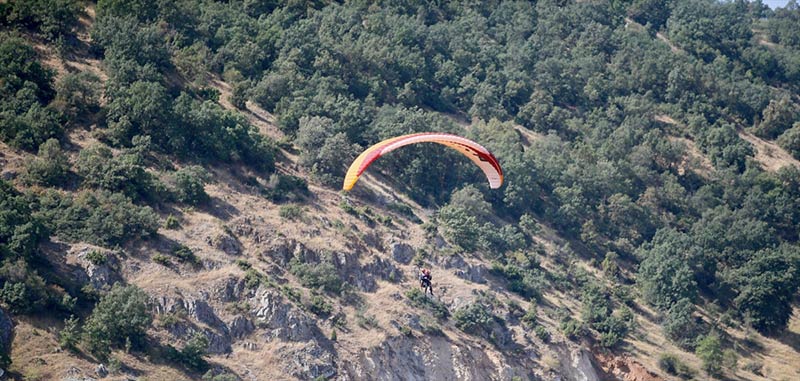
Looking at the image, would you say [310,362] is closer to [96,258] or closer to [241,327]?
[241,327]

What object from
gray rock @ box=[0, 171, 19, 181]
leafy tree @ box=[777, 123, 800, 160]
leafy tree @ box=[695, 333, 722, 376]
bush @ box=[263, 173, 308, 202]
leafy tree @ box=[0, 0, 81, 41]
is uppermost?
leafy tree @ box=[777, 123, 800, 160]

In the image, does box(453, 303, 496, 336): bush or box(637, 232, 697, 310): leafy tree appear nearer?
box(453, 303, 496, 336): bush

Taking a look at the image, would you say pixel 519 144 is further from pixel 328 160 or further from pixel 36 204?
pixel 36 204

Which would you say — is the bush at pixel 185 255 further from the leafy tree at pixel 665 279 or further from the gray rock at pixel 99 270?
the leafy tree at pixel 665 279

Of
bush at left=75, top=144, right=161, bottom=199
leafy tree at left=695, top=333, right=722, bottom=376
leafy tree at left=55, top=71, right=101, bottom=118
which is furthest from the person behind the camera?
leafy tree at left=695, top=333, right=722, bottom=376

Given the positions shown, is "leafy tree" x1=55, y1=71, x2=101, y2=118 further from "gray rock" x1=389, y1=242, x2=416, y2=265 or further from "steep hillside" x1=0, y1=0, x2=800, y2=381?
"gray rock" x1=389, y1=242, x2=416, y2=265

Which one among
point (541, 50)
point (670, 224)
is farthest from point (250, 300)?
point (541, 50)


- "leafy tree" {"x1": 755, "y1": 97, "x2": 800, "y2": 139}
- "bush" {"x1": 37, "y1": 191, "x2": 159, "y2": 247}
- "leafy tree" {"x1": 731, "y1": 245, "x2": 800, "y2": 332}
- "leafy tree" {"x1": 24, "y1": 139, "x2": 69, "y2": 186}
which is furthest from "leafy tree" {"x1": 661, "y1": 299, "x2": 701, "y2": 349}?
"leafy tree" {"x1": 24, "y1": 139, "x2": 69, "y2": 186}

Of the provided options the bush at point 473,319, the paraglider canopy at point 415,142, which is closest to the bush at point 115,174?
the paraglider canopy at point 415,142
